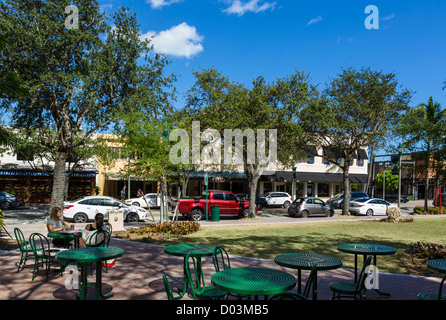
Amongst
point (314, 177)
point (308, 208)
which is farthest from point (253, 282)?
point (314, 177)

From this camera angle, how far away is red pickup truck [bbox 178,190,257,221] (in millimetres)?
20516

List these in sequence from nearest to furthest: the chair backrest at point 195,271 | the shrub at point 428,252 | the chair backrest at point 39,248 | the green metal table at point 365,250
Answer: the chair backrest at point 195,271, the green metal table at point 365,250, the chair backrest at point 39,248, the shrub at point 428,252

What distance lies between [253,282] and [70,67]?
669 inches

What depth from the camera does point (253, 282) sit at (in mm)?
3723

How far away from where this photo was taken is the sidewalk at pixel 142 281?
5.80 metres

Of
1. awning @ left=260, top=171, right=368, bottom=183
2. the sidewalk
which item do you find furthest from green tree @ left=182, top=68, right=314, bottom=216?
awning @ left=260, top=171, right=368, bottom=183

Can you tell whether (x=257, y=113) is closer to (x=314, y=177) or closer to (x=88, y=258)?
(x=88, y=258)

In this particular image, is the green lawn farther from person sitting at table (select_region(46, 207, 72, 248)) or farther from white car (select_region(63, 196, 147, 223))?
white car (select_region(63, 196, 147, 223))

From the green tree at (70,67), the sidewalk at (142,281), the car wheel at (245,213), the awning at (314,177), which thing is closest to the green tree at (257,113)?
the car wheel at (245,213)

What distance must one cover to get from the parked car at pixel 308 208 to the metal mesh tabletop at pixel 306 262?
2003 cm

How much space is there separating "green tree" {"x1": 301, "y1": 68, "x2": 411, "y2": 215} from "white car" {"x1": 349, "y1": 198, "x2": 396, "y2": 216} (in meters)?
4.68

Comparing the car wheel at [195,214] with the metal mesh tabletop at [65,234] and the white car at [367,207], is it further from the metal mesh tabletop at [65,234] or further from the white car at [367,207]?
the white car at [367,207]

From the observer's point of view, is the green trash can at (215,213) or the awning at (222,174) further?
the awning at (222,174)

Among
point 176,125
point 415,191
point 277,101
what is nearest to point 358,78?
point 277,101
